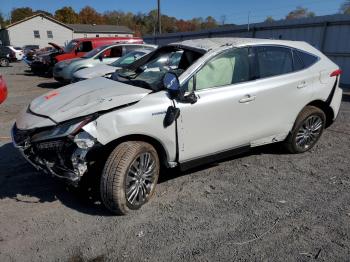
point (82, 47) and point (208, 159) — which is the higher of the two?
point (82, 47)

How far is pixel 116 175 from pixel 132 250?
718 millimetres

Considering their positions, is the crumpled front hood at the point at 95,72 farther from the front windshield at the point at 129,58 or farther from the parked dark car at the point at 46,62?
the parked dark car at the point at 46,62

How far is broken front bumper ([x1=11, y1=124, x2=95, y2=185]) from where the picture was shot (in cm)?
306

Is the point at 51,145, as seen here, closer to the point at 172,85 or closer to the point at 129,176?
the point at 129,176

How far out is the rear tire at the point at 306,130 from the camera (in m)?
4.72

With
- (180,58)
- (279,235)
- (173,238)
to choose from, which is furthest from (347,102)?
(173,238)

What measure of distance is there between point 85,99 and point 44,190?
1.31 meters

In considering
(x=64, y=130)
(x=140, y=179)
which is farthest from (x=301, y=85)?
(x=64, y=130)

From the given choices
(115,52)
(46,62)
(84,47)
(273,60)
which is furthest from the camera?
(46,62)

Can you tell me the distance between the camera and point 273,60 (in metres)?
4.40

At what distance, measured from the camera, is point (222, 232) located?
123 inches

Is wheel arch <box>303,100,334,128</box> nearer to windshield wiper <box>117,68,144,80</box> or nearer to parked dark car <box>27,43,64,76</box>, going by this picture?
windshield wiper <box>117,68,144,80</box>

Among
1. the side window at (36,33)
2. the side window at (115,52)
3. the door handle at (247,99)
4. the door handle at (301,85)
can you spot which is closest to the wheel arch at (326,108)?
the door handle at (301,85)

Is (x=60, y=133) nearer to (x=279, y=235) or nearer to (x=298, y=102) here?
(x=279, y=235)
